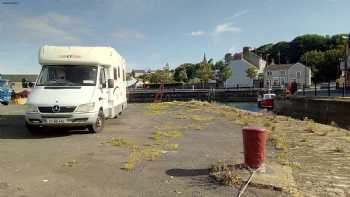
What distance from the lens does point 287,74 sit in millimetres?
114812

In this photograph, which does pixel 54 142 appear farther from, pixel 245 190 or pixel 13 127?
pixel 245 190

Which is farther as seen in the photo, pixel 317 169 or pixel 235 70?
pixel 235 70

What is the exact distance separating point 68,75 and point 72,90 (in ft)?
3.25

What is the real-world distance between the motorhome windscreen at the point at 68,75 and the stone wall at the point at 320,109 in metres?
17.3

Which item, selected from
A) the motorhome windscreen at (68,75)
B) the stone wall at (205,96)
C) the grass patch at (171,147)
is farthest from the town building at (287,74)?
the grass patch at (171,147)

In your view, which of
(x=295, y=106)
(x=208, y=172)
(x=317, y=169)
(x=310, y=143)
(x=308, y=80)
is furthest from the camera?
(x=308, y=80)

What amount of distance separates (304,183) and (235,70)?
113488mm

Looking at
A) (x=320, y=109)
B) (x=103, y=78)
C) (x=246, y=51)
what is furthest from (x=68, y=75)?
(x=246, y=51)

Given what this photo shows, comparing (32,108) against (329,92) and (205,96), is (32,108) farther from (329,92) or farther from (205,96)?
(205,96)

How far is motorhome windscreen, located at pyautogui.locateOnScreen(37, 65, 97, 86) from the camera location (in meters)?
11.9

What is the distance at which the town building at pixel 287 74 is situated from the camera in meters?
111

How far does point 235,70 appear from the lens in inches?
4663

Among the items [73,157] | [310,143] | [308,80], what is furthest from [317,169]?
[308,80]

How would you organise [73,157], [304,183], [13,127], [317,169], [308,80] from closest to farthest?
[304,183] → [317,169] → [73,157] → [13,127] → [308,80]
